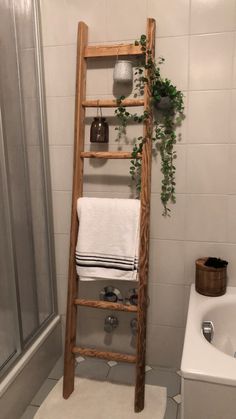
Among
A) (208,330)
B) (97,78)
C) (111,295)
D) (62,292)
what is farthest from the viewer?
(62,292)

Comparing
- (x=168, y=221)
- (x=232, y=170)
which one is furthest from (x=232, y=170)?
(x=168, y=221)

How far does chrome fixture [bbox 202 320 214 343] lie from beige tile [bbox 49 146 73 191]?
0.89 meters

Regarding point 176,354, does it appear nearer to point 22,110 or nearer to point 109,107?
point 109,107

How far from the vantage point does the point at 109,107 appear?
4.89 feet

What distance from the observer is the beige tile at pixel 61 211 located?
1.68 meters

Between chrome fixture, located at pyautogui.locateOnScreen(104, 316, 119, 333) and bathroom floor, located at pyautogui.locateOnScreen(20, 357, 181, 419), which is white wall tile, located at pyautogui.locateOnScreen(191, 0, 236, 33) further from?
bathroom floor, located at pyautogui.locateOnScreen(20, 357, 181, 419)

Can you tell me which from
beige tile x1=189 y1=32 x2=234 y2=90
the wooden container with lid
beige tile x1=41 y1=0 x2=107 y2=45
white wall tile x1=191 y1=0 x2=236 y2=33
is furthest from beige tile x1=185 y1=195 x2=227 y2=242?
beige tile x1=41 y1=0 x2=107 y2=45

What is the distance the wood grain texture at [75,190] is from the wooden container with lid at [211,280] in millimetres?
576

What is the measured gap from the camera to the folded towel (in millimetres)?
1435

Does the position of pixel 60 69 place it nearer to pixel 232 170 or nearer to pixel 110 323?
pixel 232 170

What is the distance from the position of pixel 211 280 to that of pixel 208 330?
21 cm

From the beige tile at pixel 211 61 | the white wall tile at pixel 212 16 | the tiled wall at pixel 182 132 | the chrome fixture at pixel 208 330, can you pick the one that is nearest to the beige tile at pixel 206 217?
the tiled wall at pixel 182 132

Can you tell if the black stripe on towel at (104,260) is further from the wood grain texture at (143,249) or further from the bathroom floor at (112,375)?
the bathroom floor at (112,375)

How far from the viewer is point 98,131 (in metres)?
1.46
